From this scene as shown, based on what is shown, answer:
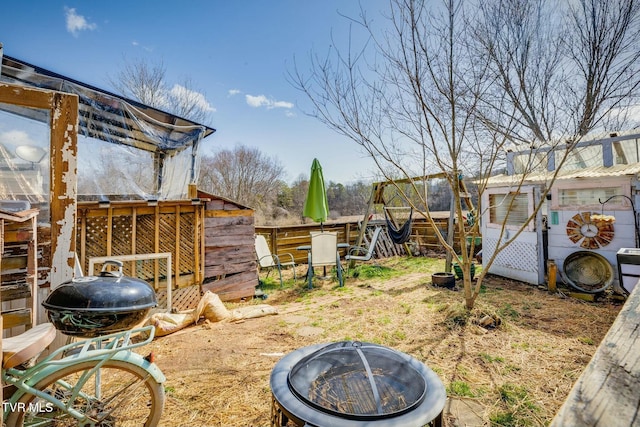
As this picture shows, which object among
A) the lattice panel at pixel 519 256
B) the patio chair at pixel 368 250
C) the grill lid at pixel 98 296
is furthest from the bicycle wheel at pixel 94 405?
Result: the lattice panel at pixel 519 256

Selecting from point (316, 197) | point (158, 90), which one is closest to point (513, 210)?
point (316, 197)

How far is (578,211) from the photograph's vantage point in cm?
468

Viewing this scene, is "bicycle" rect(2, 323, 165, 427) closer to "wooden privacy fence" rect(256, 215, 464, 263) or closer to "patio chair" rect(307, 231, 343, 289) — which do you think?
"patio chair" rect(307, 231, 343, 289)

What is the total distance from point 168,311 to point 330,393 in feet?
10.9

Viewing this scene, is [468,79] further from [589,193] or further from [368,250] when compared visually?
[368,250]

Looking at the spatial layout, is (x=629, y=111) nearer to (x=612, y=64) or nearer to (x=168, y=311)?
(x=612, y=64)

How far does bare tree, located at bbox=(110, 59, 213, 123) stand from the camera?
991cm

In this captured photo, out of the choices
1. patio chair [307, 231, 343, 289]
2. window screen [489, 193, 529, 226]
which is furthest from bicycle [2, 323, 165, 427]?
window screen [489, 193, 529, 226]

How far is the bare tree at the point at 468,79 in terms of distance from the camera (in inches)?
112

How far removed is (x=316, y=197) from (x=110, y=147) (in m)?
4.02

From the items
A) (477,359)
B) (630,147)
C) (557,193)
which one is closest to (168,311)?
(477,359)

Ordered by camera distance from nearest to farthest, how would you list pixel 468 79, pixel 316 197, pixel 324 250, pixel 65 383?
1. pixel 65 383
2. pixel 468 79
3. pixel 324 250
4. pixel 316 197

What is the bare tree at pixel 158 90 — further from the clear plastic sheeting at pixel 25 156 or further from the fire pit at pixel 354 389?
the fire pit at pixel 354 389

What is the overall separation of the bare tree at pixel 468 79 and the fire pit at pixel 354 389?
213 cm
